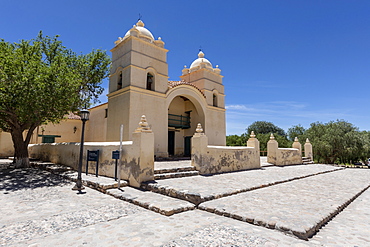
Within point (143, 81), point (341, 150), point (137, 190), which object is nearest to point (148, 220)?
point (137, 190)

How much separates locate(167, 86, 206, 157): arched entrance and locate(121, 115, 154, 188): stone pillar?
955 cm

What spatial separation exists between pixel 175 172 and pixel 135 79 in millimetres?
7482

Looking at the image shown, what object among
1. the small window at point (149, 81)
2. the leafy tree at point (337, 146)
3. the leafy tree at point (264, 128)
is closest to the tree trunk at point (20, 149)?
the small window at point (149, 81)

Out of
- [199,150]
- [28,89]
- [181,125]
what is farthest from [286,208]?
[181,125]

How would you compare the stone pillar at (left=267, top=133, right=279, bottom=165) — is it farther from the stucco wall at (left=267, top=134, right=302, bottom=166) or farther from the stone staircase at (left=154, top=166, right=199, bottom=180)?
the stone staircase at (left=154, top=166, right=199, bottom=180)

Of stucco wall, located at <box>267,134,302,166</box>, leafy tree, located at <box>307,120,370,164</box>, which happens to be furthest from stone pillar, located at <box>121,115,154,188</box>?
leafy tree, located at <box>307,120,370,164</box>

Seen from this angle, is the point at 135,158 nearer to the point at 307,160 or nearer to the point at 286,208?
the point at 286,208

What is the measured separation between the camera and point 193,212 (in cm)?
485

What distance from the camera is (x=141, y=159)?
705cm

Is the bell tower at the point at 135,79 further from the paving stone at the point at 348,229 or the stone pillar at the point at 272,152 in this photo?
the paving stone at the point at 348,229

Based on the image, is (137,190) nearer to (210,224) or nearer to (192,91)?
(210,224)

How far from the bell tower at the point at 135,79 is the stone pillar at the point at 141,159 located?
5.76 meters

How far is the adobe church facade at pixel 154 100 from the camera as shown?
1366 centimetres

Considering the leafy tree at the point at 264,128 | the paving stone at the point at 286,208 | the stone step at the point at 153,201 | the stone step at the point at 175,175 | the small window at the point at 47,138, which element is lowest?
the stone step at the point at 153,201
